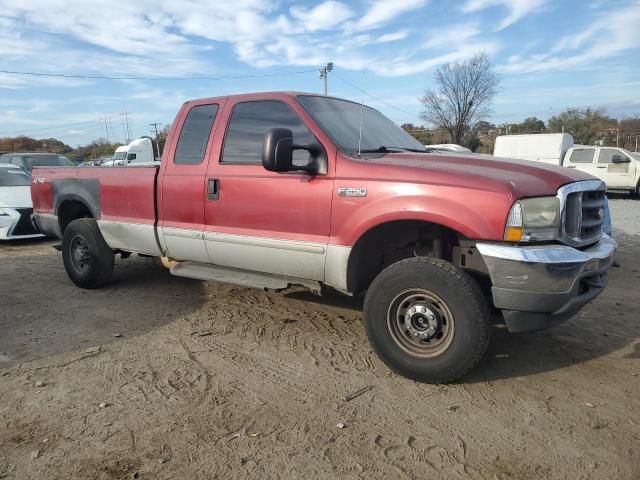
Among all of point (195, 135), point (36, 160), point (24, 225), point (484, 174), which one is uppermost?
point (195, 135)

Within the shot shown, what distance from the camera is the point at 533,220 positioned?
3131 mm

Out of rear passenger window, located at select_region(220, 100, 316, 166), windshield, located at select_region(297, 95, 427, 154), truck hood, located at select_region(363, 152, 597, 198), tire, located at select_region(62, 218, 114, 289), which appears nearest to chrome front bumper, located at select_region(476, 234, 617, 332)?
truck hood, located at select_region(363, 152, 597, 198)

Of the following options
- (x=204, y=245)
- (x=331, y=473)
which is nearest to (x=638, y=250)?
(x=204, y=245)

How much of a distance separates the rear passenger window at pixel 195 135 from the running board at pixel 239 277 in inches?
38.8

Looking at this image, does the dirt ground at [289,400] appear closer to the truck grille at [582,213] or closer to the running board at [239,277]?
the running board at [239,277]

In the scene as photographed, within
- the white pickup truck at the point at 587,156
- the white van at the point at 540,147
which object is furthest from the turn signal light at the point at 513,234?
the white van at the point at 540,147

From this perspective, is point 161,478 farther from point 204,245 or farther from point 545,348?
point 545,348

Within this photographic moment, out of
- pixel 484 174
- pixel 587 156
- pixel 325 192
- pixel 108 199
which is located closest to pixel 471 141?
pixel 587 156

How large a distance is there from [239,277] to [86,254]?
7.98 ft

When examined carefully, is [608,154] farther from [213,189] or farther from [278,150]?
[278,150]

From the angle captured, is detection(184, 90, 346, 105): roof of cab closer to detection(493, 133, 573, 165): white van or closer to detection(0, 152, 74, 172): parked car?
detection(0, 152, 74, 172): parked car

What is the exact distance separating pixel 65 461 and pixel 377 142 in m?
3.19

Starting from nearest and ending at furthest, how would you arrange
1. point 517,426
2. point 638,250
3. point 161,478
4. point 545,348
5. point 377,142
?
point 161,478
point 517,426
point 545,348
point 377,142
point 638,250

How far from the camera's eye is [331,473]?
254 centimetres
